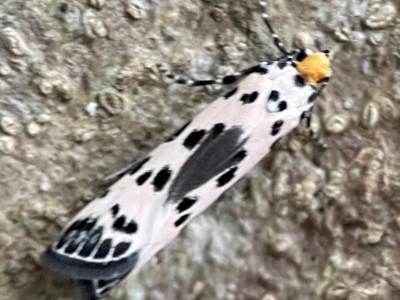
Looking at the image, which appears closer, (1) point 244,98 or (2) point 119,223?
(2) point 119,223

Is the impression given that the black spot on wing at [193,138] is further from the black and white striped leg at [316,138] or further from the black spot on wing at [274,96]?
the black and white striped leg at [316,138]

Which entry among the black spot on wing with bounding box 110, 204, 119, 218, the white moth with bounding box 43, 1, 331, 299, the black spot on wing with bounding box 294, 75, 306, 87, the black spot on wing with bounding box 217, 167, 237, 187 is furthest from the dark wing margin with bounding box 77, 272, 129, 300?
the black spot on wing with bounding box 294, 75, 306, 87

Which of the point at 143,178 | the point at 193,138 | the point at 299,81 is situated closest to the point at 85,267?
the point at 143,178

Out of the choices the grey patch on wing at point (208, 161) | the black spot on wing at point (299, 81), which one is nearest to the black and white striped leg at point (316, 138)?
the black spot on wing at point (299, 81)

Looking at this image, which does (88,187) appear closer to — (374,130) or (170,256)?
(170,256)

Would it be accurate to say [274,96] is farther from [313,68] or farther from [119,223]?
[119,223]

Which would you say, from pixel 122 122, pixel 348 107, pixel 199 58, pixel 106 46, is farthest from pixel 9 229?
pixel 348 107
